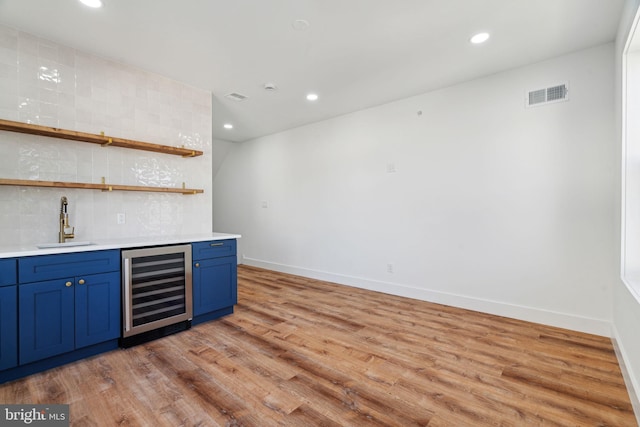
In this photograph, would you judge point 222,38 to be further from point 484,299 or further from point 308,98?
point 484,299

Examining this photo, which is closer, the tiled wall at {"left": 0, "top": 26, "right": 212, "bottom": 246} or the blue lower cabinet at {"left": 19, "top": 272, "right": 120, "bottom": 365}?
the blue lower cabinet at {"left": 19, "top": 272, "right": 120, "bottom": 365}

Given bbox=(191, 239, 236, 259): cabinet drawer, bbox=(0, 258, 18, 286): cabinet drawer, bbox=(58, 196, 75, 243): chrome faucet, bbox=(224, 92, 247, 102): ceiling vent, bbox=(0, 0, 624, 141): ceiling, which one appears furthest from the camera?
bbox=(224, 92, 247, 102): ceiling vent

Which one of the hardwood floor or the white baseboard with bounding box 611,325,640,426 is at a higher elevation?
the white baseboard with bounding box 611,325,640,426

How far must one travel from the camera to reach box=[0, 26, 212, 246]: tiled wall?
2482mm

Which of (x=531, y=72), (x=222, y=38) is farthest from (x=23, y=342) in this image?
(x=531, y=72)

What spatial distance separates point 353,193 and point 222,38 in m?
2.75

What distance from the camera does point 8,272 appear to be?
201 centimetres

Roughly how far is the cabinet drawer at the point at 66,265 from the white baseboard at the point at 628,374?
3737 millimetres

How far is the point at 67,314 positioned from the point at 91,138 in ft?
5.10

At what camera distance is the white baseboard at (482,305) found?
2.82m

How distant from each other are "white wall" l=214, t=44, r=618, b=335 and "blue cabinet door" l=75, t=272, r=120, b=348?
313 cm

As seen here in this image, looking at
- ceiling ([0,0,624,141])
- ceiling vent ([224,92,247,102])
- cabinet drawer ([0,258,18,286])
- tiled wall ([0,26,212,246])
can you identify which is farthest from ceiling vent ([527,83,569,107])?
cabinet drawer ([0,258,18,286])

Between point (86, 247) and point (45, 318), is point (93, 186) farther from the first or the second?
point (45, 318)

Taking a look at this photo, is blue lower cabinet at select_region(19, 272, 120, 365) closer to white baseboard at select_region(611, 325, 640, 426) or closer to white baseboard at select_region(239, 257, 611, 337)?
white baseboard at select_region(239, 257, 611, 337)
